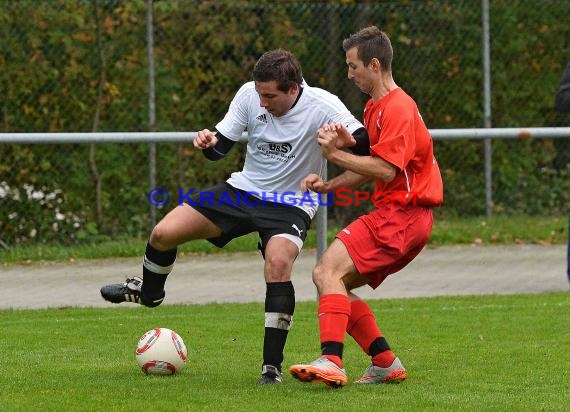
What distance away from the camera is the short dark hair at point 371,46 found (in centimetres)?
648

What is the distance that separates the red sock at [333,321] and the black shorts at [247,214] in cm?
64

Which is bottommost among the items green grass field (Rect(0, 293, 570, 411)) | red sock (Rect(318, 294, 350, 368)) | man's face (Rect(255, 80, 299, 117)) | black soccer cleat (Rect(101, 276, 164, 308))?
green grass field (Rect(0, 293, 570, 411))

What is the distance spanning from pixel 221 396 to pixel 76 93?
6749 millimetres

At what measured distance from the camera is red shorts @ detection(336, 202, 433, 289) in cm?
648

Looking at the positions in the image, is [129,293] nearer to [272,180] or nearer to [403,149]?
[272,180]

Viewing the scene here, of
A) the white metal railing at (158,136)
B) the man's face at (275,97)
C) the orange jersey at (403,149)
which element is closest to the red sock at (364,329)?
the orange jersey at (403,149)

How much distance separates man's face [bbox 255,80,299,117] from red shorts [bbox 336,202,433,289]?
813 millimetres

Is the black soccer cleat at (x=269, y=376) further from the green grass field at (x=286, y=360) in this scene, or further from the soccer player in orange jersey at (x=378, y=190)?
the soccer player in orange jersey at (x=378, y=190)

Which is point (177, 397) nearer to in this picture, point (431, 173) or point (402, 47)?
point (431, 173)

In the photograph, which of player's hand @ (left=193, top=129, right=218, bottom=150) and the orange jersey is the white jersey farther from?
the orange jersey

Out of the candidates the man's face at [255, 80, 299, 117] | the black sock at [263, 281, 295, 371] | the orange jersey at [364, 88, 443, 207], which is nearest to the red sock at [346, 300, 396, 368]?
the black sock at [263, 281, 295, 371]

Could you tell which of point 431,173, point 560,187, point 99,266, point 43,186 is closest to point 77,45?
point 43,186

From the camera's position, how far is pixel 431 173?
6.59m

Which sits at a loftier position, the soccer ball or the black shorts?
the black shorts
